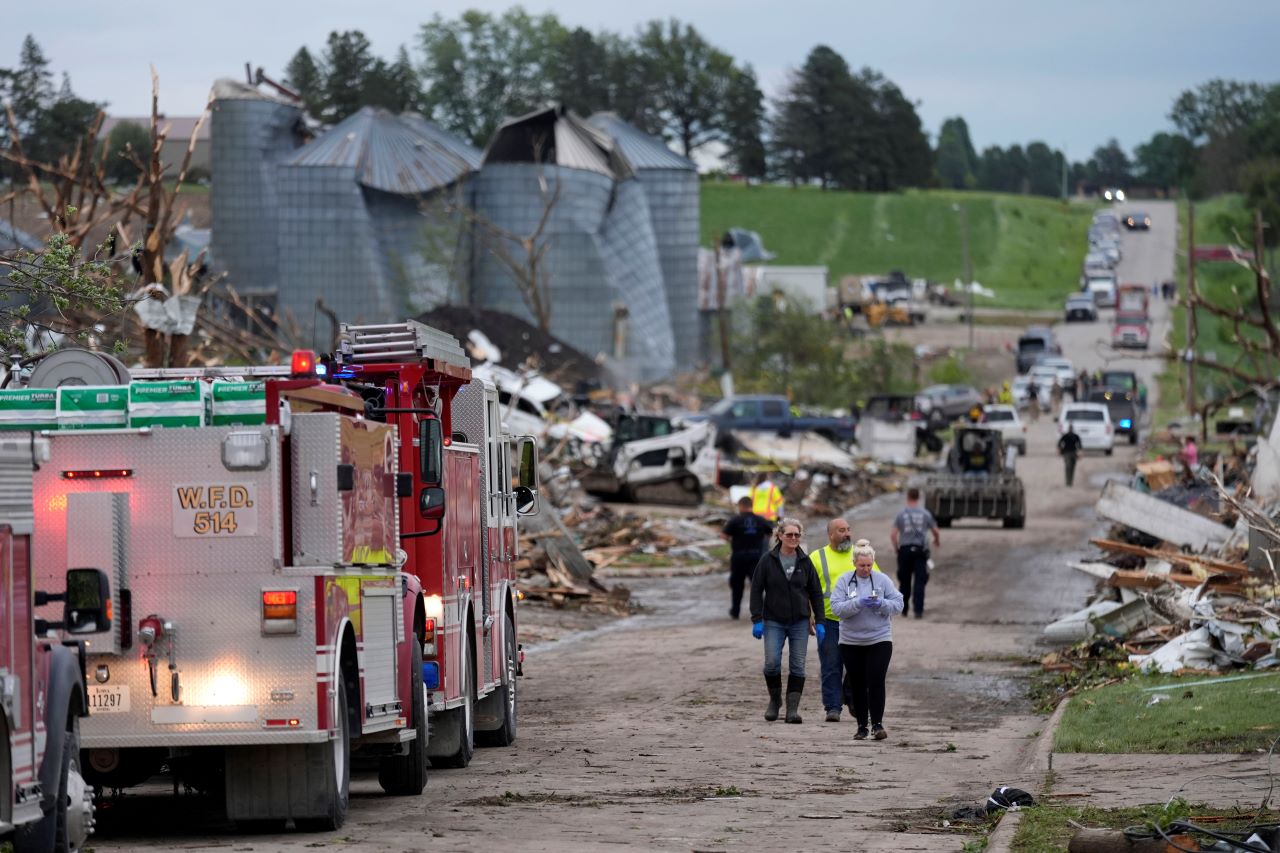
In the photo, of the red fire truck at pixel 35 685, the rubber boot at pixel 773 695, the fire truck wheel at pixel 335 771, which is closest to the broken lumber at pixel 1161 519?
the rubber boot at pixel 773 695

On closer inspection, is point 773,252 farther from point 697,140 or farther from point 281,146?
point 281,146

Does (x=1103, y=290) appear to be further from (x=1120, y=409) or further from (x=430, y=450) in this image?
(x=430, y=450)

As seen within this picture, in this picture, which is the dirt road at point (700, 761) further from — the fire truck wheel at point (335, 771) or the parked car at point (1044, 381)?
the parked car at point (1044, 381)

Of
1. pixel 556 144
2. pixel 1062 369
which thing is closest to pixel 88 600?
pixel 556 144

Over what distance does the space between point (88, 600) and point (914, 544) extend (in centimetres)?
1709

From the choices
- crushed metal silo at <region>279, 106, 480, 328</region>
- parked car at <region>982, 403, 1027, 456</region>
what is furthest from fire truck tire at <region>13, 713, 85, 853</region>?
crushed metal silo at <region>279, 106, 480, 328</region>

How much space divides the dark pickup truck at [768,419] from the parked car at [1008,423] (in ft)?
20.1

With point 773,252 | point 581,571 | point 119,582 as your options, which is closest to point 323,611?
point 119,582

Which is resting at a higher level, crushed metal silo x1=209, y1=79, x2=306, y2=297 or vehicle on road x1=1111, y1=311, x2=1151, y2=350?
crushed metal silo x1=209, y1=79, x2=306, y2=297

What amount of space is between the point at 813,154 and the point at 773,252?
92.0 ft

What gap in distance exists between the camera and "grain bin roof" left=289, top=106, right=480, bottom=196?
7750 cm

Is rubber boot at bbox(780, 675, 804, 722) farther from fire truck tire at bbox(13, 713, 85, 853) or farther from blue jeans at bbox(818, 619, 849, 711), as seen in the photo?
fire truck tire at bbox(13, 713, 85, 853)

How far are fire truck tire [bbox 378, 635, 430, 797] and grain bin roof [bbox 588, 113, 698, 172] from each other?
7410 cm

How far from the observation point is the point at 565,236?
79625mm
